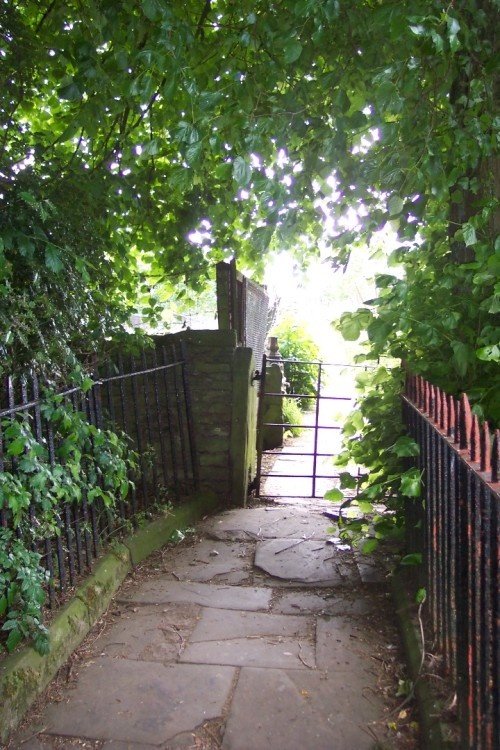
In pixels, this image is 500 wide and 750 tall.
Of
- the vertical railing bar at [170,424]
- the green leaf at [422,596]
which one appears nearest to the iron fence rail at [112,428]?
the vertical railing bar at [170,424]

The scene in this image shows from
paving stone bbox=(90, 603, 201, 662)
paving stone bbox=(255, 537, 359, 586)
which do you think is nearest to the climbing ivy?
paving stone bbox=(90, 603, 201, 662)

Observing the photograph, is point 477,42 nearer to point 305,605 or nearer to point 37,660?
point 305,605

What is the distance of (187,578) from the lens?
399 centimetres

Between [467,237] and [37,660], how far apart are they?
2.70 meters

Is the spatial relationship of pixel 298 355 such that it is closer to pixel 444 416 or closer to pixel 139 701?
pixel 444 416

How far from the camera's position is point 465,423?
6.49ft

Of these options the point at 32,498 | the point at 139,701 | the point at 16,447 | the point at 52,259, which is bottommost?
→ the point at 139,701

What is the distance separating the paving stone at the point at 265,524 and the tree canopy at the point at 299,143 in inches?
81.5

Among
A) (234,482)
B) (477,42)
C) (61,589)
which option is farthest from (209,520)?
(477,42)

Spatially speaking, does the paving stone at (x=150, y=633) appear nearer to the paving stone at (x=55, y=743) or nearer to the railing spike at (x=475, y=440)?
the paving stone at (x=55, y=743)

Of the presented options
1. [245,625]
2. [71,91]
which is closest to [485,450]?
[245,625]

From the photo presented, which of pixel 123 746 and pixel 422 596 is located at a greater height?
pixel 422 596

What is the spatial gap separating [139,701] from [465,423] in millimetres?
1871

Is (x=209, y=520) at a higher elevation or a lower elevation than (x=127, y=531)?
lower
